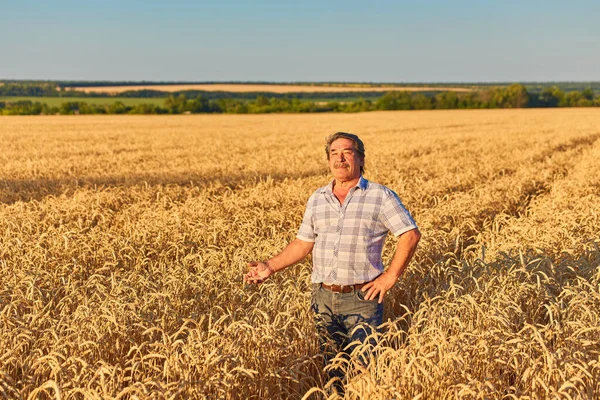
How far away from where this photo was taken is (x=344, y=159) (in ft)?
13.5

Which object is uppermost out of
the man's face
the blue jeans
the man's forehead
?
the man's forehead

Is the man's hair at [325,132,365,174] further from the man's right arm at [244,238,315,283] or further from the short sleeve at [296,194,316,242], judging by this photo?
the man's right arm at [244,238,315,283]

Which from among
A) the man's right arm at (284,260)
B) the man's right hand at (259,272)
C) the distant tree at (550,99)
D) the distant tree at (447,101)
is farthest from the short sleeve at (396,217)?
the distant tree at (550,99)

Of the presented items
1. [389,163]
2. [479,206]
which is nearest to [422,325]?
[479,206]

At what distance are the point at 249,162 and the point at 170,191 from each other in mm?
7469

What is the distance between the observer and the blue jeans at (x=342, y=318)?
163 inches

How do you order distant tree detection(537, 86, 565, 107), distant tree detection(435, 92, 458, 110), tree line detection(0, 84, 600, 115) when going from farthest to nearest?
distant tree detection(537, 86, 565, 107) → distant tree detection(435, 92, 458, 110) → tree line detection(0, 84, 600, 115)

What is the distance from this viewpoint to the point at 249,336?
399 cm

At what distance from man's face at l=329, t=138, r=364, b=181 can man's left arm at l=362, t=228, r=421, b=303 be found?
559 mm

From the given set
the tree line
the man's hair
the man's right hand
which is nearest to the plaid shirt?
the man's hair

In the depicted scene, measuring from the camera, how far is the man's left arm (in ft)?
13.2

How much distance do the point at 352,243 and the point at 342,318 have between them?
0.56 meters

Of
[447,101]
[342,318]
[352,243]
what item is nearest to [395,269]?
[352,243]

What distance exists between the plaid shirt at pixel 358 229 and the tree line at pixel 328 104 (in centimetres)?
8411
